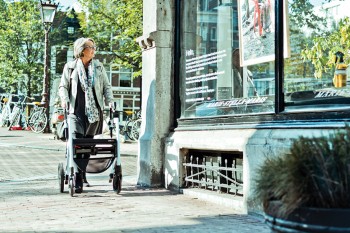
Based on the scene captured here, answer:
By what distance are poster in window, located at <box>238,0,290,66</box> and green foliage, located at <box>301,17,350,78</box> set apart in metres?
0.37

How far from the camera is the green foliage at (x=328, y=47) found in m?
5.35

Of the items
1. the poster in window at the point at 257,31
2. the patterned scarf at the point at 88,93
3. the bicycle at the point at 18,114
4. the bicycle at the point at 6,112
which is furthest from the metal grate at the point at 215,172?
the bicycle at the point at 6,112

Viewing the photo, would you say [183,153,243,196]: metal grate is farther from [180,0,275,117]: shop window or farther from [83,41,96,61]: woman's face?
[83,41,96,61]: woman's face

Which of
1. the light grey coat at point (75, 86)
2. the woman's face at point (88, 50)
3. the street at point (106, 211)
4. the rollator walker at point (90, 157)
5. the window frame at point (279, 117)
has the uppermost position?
the woman's face at point (88, 50)

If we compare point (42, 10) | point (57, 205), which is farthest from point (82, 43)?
point (42, 10)

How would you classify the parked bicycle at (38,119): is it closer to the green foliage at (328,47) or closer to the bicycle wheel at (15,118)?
the bicycle wheel at (15,118)

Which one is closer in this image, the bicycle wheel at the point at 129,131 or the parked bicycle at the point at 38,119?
the bicycle wheel at the point at 129,131

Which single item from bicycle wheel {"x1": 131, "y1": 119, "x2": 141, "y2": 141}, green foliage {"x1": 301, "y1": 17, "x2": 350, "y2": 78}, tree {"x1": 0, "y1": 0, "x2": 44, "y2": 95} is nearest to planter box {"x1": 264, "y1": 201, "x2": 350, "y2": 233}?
green foliage {"x1": 301, "y1": 17, "x2": 350, "y2": 78}

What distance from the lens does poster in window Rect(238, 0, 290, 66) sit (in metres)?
6.11

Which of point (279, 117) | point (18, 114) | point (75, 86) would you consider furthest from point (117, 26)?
point (279, 117)

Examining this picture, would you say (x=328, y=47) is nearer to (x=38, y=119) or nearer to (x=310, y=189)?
(x=310, y=189)

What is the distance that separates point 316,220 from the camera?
2.16 meters

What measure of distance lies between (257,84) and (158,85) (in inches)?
81.2

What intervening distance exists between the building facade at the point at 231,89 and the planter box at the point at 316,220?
8.03 ft
